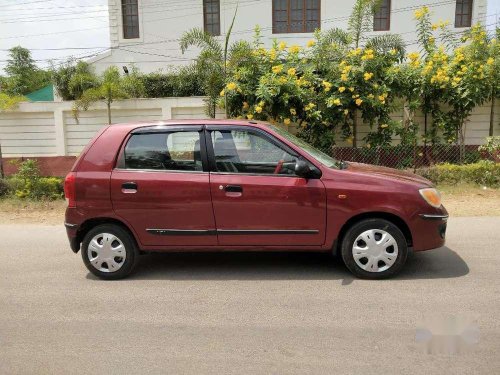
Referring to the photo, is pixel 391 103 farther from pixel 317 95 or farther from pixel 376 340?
pixel 376 340

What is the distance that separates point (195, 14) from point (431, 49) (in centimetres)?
1269

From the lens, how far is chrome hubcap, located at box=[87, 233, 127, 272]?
488 cm

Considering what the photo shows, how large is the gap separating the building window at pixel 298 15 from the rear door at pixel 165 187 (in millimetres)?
16854

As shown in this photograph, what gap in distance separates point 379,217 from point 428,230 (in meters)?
0.50

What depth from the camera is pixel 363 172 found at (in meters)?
4.74

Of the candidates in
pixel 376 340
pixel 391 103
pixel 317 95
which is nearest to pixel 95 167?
pixel 376 340

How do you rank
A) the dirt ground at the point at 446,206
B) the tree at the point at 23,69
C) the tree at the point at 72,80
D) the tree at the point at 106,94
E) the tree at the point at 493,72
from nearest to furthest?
the dirt ground at the point at 446,206 < the tree at the point at 493,72 < the tree at the point at 106,94 < the tree at the point at 72,80 < the tree at the point at 23,69

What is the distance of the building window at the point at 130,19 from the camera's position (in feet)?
69.2

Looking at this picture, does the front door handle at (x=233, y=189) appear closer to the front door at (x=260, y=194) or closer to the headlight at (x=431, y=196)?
the front door at (x=260, y=194)

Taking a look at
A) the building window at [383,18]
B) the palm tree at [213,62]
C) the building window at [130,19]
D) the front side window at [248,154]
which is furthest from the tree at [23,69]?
the front side window at [248,154]

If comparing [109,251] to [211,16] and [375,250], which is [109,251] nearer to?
[375,250]

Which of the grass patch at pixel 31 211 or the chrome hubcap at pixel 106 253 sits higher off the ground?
the chrome hubcap at pixel 106 253

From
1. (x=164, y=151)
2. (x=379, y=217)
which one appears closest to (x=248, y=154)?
(x=164, y=151)

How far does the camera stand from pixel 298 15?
20.3 metres
